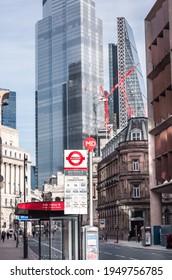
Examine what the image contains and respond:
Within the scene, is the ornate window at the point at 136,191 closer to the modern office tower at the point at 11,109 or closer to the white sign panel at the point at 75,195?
the modern office tower at the point at 11,109

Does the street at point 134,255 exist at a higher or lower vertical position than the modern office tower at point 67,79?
lower

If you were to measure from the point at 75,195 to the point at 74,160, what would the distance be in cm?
125

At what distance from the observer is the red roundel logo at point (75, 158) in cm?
1991

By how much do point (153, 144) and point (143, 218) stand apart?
1328 inches

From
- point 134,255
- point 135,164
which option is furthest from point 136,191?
point 134,255

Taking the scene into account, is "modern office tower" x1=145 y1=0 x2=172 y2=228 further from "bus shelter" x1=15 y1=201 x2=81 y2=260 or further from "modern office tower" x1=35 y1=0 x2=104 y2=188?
"bus shelter" x1=15 y1=201 x2=81 y2=260

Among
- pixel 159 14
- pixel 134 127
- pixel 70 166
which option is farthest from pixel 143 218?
pixel 70 166

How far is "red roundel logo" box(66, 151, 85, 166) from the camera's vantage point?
65.3ft

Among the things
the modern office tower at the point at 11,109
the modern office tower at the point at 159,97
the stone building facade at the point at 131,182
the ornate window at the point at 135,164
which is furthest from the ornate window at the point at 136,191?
the modern office tower at the point at 159,97

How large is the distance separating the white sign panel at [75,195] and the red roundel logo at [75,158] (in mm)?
514

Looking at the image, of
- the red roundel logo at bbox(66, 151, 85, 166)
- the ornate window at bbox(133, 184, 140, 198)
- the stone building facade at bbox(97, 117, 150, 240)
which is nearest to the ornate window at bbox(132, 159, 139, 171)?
the stone building facade at bbox(97, 117, 150, 240)

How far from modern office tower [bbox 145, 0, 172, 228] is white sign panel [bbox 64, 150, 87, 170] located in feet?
134

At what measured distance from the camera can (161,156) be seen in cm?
6519

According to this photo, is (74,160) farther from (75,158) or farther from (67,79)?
(67,79)
